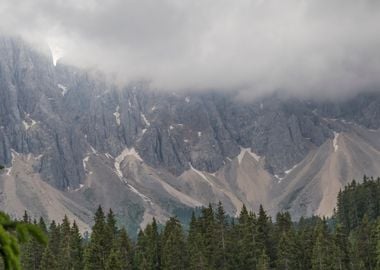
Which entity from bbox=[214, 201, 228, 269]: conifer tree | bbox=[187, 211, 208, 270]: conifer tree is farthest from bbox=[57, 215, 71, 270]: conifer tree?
bbox=[214, 201, 228, 269]: conifer tree

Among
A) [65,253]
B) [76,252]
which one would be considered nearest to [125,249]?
[76,252]

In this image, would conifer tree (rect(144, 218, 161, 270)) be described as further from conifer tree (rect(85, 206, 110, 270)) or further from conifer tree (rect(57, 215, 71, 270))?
conifer tree (rect(57, 215, 71, 270))

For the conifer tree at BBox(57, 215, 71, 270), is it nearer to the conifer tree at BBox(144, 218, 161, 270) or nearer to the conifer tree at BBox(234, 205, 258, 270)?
the conifer tree at BBox(144, 218, 161, 270)

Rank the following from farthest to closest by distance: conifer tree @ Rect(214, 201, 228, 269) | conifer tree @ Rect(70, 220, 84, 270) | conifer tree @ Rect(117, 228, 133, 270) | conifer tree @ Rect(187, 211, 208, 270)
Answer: conifer tree @ Rect(214, 201, 228, 269) < conifer tree @ Rect(70, 220, 84, 270) < conifer tree @ Rect(117, 228, 133, 270) < conifer tree @ Rect(187, 211, 208, 270)

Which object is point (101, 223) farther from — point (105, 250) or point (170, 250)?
point (170, 250)

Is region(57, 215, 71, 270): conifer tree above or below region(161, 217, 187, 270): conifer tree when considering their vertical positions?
above

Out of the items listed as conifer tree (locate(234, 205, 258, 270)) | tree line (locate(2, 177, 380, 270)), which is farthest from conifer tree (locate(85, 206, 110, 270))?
conifer tree (locate(234, 205, 258, 270))

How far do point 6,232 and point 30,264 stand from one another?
8585cm

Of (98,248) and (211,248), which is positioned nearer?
(98,248)

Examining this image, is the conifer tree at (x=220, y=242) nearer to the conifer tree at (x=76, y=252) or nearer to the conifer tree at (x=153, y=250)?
the conifer tree at (x=153, y=250)

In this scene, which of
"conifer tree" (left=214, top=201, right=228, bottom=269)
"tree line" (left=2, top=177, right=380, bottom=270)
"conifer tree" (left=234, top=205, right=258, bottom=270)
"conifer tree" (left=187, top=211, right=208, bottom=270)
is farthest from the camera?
"conifer tree" (left=234, top=205, right=258, bottom=270)

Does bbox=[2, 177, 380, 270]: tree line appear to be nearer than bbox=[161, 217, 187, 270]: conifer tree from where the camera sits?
Yes

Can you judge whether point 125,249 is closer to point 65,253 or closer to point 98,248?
point 98,248

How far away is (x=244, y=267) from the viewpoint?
87.3 metres
